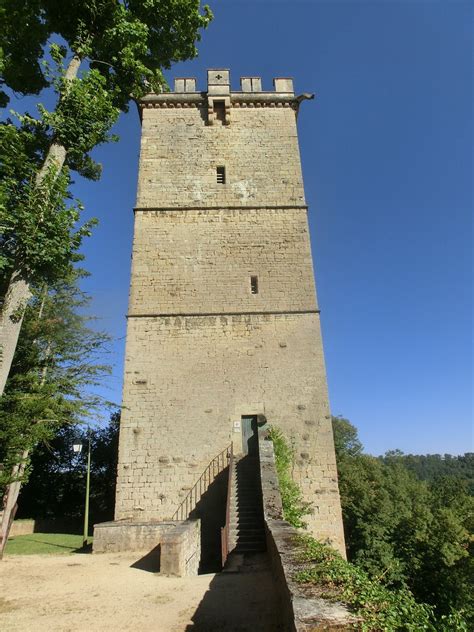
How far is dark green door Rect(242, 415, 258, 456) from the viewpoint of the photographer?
10734 millimetres

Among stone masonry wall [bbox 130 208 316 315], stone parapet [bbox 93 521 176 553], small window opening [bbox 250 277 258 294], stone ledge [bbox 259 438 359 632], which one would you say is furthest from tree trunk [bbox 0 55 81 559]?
small window opening [bbox 250 277 258 294]

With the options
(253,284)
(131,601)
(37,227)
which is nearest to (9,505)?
(131,601)

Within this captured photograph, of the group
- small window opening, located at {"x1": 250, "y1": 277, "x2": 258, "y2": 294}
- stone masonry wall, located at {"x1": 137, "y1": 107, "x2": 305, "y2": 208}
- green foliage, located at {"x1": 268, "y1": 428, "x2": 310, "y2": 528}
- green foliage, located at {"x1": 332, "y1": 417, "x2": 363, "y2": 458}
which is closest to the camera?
green foliage, located at {"x1": 268, "y1": 428, "x2": 310, "y2": 528}

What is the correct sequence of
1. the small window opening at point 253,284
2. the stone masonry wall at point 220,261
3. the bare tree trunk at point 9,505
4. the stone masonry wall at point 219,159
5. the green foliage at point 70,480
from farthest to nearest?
the green foliage at point 70,480 → the stone masonry wall at point 219,159 → the small window opening at point 253,284 → the stone masonry wall at point 220,261 → the bare tree trunk at point 9,505

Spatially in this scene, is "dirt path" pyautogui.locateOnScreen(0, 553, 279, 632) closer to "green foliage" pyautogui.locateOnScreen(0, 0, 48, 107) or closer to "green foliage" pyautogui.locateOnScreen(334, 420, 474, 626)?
"green foliage" pyautogui.locateOnScreen(0, 0, 48, 107)

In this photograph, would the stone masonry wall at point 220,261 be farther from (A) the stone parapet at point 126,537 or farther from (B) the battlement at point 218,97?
(A) the stone parapet at point 126,537

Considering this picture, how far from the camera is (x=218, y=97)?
14523 mm

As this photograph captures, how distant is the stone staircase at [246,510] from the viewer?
735 centimetres

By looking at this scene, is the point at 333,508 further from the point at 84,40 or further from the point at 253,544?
the point at 84,40

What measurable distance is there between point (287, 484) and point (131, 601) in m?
5.04

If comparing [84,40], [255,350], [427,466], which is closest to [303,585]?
[255,350]

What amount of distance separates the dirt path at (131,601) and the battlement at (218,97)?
14.6 meters

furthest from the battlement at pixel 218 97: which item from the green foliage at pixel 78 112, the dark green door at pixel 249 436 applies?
the dark green door at pixel 249 436

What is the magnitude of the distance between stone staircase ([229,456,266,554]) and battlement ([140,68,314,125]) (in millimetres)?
12610
